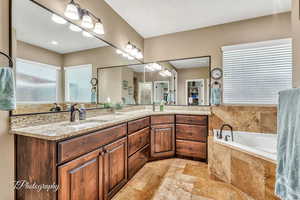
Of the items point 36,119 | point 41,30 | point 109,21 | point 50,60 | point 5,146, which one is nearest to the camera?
point 5,146

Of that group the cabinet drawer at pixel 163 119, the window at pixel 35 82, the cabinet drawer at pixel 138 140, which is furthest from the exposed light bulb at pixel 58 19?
the cabinet drawer at pixel 163 119

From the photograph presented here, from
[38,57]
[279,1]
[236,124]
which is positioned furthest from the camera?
[236,124]

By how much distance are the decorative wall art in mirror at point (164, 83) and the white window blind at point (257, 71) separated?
401 millimetres

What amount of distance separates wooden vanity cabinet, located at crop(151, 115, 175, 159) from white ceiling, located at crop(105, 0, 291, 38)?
1.88m

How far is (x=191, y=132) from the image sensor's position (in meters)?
2.51

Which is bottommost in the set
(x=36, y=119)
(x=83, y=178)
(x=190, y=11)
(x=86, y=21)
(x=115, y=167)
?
(x=115, y=167)

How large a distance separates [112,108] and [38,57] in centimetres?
125

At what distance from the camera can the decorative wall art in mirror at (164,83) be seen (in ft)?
9.23

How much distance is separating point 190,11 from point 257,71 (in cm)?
165

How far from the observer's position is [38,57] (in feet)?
4.54

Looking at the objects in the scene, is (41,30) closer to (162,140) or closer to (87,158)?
(87,158)

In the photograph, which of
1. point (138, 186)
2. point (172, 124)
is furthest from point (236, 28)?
point (138, 186)

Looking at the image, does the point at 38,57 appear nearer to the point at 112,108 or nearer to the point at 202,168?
the point at 112,108

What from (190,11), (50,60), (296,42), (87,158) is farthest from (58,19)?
(296,42)
